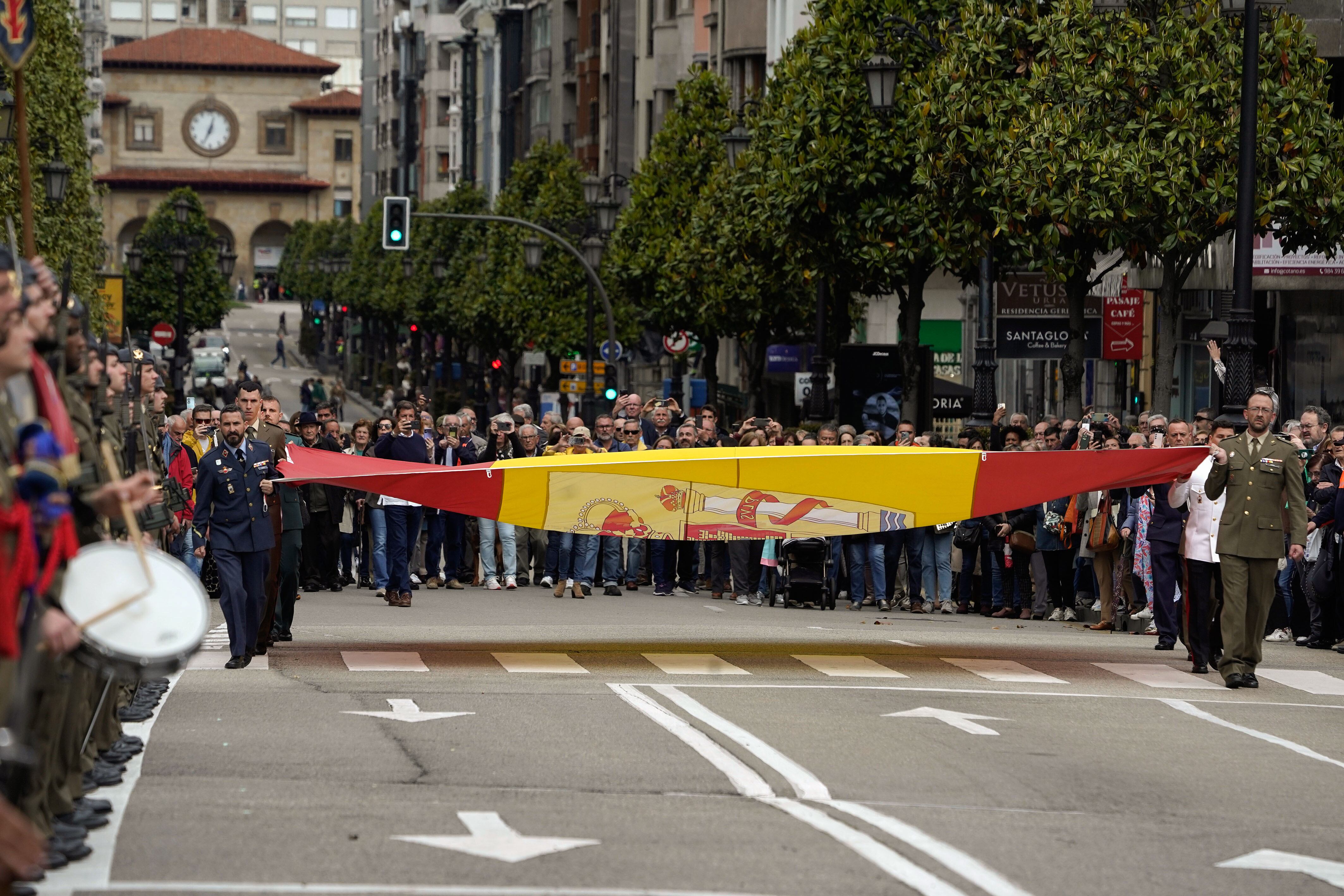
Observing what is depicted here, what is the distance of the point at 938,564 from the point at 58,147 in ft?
74.8

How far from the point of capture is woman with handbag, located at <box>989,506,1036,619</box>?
23.6 meters

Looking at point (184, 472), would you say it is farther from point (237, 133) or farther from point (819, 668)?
point (237, 133)

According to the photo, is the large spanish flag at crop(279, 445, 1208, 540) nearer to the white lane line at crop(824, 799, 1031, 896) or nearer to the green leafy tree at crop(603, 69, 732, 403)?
the white lane line at crop(824, 799, 1031, 896)

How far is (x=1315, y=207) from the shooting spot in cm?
2647

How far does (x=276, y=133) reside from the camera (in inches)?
6811

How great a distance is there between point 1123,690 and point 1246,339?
23.8 ft

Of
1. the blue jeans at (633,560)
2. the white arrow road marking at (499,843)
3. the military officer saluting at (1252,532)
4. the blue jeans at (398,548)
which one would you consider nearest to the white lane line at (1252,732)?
the military officer saluting at (1252,532)

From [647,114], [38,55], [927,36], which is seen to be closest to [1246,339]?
[927,36]

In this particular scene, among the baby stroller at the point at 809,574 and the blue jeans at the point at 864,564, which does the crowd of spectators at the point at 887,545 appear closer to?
the blue jeans at the point at 864,564

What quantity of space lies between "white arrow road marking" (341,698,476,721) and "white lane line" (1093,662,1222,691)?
5.33m

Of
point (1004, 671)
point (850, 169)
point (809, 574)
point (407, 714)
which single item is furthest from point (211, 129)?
point (407, 714)

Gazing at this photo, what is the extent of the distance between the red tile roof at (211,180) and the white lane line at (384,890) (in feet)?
524

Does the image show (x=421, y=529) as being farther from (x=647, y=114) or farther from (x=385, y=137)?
(x=385, y=137)

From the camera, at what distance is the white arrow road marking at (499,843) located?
31.7 ft
